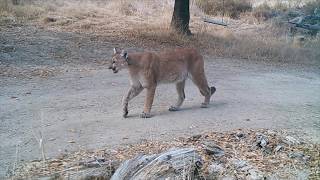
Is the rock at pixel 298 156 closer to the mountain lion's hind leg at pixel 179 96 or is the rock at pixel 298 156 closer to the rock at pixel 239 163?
the rock at pixel 239 163

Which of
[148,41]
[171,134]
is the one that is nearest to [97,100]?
[171,134]

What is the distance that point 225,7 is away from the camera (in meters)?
22.9

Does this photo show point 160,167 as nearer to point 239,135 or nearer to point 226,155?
point 226,155

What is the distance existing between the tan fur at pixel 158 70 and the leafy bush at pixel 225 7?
12710 mm

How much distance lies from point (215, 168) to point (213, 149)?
19.4 inches

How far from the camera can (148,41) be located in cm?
1551

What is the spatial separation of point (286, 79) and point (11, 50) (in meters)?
6.71

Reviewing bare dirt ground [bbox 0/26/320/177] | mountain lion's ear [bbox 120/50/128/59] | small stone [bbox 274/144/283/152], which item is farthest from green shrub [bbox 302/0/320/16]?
small stone [bbox 274/144/283/152]

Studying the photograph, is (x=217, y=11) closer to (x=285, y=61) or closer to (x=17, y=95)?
A: (x=285, y=61)

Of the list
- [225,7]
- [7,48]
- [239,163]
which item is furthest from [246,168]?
[225,7]

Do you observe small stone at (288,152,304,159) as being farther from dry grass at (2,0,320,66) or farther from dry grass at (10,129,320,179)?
dry grass at (2,0,320,66)

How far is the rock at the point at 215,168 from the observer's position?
6.85m

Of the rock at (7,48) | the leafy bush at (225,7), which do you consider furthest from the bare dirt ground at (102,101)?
the leafy bush at (225,7)

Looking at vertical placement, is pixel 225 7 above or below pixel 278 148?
above
